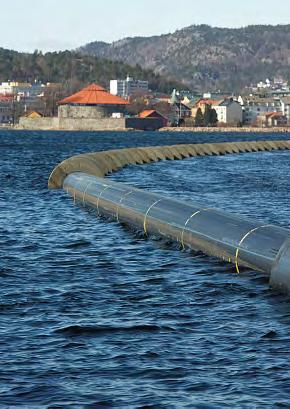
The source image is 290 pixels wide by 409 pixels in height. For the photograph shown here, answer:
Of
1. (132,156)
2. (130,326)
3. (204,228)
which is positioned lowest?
(130,326)

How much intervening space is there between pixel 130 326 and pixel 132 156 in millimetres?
77462

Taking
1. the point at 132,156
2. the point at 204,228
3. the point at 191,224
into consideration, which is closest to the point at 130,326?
the point at 204,228

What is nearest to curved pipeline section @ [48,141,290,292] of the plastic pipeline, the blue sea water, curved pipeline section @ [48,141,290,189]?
the plastic pipeline

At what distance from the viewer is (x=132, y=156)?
99250 mm

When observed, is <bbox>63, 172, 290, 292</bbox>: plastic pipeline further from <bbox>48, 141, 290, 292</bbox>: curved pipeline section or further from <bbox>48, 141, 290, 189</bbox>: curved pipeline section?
<bbox>48, 141, 290, 189</bbox>: curved pipeline section

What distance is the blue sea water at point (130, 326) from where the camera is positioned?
17.5 m

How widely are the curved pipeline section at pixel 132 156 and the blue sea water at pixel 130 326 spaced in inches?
904

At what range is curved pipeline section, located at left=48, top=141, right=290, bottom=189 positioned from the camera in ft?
214

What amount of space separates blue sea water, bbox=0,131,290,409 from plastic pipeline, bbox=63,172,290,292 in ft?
1.82

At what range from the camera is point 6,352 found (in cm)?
2002

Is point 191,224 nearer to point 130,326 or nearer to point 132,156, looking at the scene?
point 130,326

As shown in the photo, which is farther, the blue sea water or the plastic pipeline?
the plastic pipeline

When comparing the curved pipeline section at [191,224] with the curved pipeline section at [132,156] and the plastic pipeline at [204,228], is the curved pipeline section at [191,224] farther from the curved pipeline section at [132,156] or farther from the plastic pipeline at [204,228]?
the curved pipeline section at [132,156]

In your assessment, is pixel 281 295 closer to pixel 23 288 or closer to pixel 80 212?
pixel 23 288
